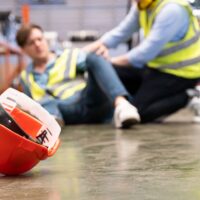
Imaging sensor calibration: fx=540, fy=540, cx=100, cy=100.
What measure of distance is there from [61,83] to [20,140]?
5.28 ft

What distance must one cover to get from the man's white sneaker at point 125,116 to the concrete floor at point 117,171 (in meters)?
0.22

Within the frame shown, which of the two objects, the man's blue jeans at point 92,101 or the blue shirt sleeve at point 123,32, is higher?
the blue shirt sleeve at point 123,32

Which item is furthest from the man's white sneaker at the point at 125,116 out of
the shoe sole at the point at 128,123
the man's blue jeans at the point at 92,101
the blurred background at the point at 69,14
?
the blurred background at the point at 69,14

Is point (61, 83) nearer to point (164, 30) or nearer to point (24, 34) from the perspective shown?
point (24, 34)

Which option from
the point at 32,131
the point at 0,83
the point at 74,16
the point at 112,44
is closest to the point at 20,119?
the point at 32,131

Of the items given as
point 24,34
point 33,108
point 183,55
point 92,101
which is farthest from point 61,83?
point 33,108

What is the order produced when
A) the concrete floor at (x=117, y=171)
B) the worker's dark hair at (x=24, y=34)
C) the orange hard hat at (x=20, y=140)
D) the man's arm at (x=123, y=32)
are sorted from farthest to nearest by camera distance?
the man's arm at (x=123, y=32), the worker's dark hair at (x=24, y=34), the orange hard hat at (x=20, y=140), the concrete floor at (x=117, y=171)

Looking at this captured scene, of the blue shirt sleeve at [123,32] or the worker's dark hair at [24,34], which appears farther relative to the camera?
the blue shirt sleeve at [123,32]

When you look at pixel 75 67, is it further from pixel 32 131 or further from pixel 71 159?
pixel 32 131

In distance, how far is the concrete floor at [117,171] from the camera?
99cm

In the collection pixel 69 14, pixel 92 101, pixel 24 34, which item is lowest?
pixel 69 14

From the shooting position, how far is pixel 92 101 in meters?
2.75

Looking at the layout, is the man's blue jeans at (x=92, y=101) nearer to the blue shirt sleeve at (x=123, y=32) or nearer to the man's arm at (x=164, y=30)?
the man's arm at (x=164, y=30)

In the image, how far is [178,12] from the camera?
8.39 feet
